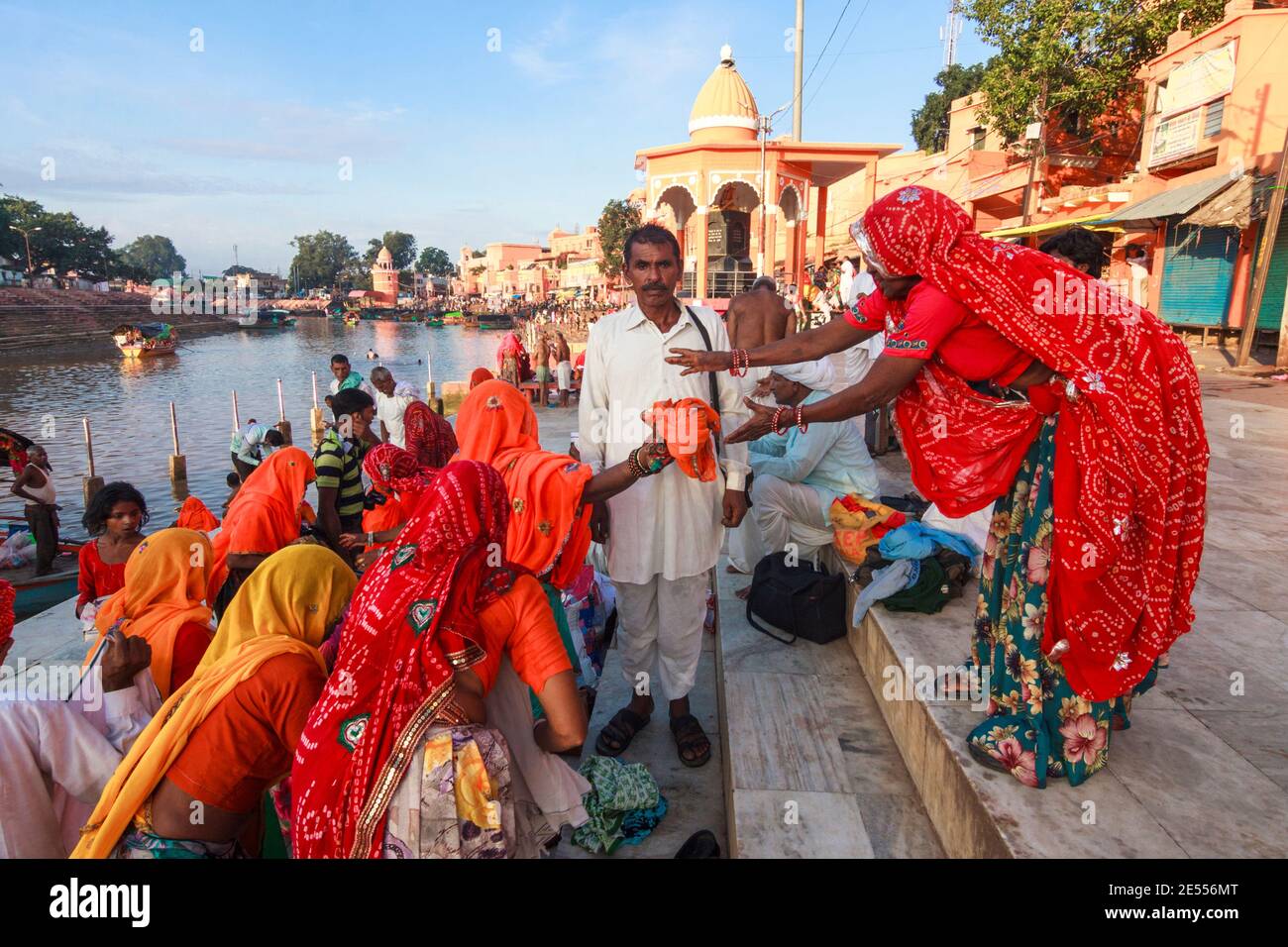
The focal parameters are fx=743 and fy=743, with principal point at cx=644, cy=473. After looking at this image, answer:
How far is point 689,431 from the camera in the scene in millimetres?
2645

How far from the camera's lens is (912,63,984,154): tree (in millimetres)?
36375

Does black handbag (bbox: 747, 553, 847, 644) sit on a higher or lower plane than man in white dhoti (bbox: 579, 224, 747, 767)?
lower

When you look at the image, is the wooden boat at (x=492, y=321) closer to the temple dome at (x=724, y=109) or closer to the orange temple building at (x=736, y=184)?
the orange temple building at (x=736, y=184)

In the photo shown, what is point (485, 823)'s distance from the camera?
1.67m

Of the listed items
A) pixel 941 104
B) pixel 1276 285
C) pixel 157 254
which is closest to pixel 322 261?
pixel 157 254

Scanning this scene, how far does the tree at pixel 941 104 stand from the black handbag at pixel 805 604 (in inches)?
1476

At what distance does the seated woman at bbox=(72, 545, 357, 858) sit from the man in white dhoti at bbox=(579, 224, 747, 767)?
50.6 inches

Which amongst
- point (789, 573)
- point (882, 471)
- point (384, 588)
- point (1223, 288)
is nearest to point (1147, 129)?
point (1223, 288)

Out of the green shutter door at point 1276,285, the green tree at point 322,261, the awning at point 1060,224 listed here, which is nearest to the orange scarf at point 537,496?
the green shutter door at point 1276,285

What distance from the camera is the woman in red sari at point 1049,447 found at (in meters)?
1.82

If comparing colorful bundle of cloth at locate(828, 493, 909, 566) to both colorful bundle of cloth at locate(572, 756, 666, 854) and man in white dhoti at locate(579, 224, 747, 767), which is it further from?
colorful bundle of cloth at locate(572, 756, 666, 854)

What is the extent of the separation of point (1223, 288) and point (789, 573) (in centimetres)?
1493

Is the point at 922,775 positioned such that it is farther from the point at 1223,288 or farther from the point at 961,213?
the point at 1223,288

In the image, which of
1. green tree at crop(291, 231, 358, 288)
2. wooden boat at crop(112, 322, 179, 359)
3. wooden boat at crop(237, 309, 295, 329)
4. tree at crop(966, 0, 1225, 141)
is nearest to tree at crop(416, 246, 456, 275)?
green tree at crop(291, 231, 358, 288)
